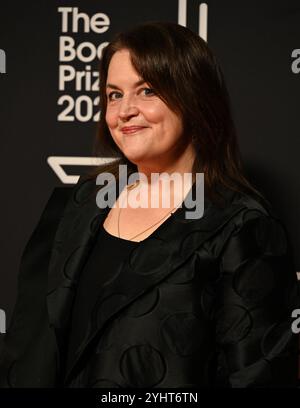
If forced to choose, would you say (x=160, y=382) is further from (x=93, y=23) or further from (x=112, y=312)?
(x=93, y=23)

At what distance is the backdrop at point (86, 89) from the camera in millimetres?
1614

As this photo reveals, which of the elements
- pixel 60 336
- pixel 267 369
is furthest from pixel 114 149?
pixel 267 369

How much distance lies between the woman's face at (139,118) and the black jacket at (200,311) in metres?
0.14

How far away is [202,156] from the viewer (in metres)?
1.24

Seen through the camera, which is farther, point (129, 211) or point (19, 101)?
point (19, 101)

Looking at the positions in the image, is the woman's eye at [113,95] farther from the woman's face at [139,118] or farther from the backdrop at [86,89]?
the backdrop at [86,89]

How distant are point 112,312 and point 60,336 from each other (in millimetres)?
140

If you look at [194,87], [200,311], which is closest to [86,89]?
[194,87]

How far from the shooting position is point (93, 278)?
46.9 inches

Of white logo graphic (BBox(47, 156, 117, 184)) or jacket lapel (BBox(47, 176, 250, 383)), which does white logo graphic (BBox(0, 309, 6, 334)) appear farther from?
jacket lapel (BBox(47, 176, 250, 383))

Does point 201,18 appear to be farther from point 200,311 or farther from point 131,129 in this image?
point 200,311

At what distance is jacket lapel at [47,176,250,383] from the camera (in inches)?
43.9
